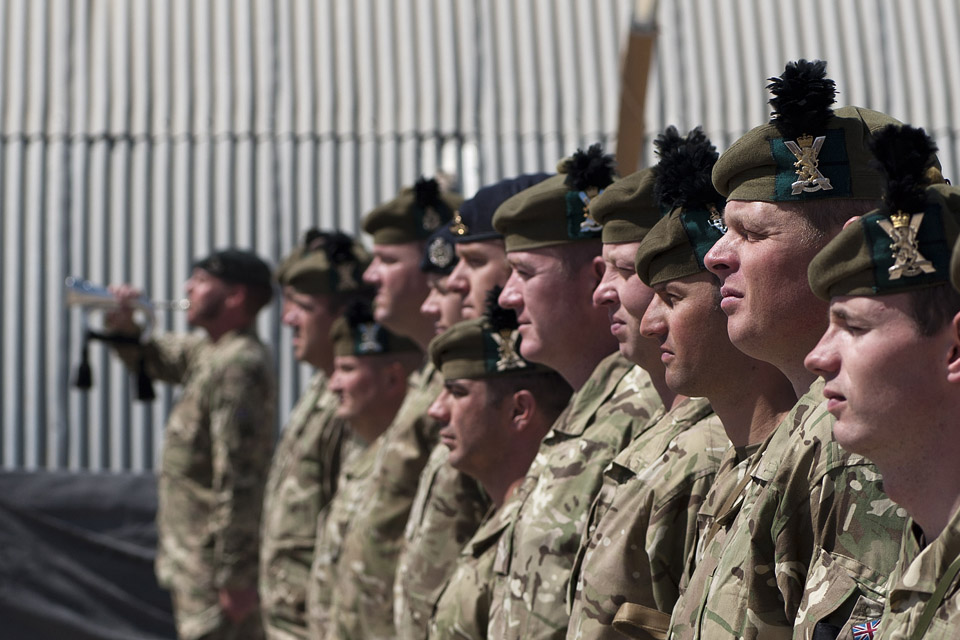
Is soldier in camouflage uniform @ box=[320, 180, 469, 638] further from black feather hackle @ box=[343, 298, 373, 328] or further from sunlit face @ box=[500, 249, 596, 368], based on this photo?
sunlit face @ box=[500, 249, 596, 368]

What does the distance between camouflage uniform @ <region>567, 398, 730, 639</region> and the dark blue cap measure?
1.38 m

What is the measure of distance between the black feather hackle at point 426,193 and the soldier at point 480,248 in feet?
3.14

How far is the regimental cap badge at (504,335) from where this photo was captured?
4000mm

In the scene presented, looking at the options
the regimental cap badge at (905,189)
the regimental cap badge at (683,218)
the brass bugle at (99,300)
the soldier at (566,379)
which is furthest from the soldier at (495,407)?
the brass bugle at (99,300)

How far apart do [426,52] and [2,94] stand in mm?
2301

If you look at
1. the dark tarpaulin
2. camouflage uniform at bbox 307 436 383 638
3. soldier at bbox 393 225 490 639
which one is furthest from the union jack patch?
the dark tarpaulin

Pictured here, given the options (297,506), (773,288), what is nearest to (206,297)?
(297,506)

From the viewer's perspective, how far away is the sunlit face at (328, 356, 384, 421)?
5.60 meters

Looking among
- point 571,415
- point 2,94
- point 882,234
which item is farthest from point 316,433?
point 882,234

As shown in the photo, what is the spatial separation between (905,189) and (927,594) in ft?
1.66

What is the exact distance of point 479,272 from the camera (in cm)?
434

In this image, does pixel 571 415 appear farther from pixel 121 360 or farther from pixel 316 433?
pixel 121 360

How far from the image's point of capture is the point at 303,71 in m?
8.48

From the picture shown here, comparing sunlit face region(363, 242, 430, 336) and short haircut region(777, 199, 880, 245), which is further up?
sunlit face region(363, 242, 430, 336)
